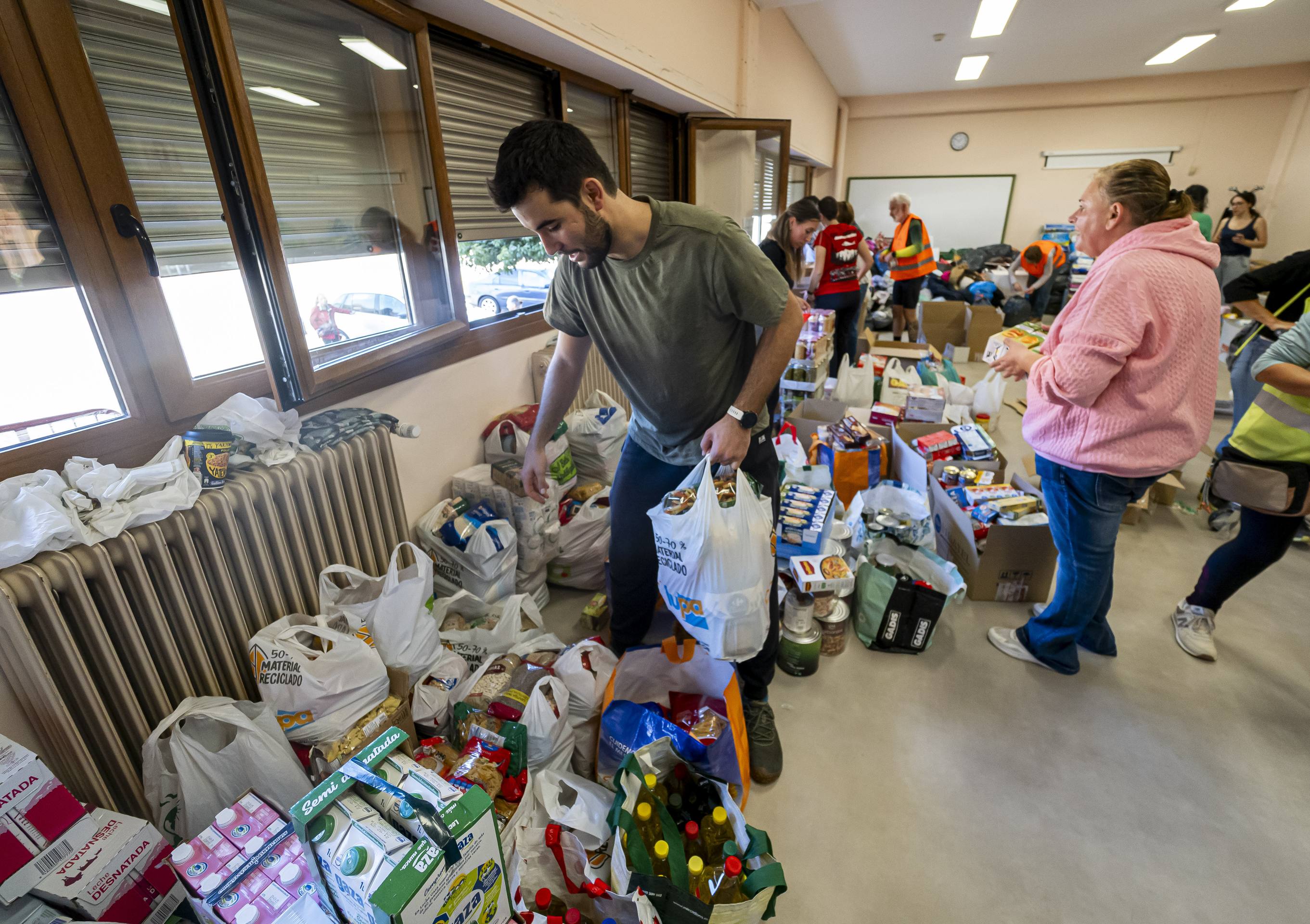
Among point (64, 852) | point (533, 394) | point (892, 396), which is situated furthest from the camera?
point (892, 396)

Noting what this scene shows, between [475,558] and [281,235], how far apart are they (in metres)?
1.09

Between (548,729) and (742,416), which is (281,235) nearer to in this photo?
(742,416)

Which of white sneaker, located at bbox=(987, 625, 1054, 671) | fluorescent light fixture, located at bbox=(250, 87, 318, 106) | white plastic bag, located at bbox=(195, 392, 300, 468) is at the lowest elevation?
white sneaker, located at bbox=(987, 625, 1054, 671)

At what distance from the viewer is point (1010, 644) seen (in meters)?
2.02

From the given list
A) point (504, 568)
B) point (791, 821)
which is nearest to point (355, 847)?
point (791, 821)

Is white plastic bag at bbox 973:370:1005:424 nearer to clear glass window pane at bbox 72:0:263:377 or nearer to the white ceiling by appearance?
the white ceiling

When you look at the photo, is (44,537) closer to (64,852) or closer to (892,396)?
(64,852)

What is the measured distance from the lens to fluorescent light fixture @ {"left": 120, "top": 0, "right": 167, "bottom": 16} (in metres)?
1.26

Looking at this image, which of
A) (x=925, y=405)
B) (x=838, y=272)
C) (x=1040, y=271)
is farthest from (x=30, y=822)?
(x=1040, y=271)

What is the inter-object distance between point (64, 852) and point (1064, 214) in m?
11.3

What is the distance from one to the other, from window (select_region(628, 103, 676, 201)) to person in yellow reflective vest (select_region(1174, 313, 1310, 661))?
2.99m

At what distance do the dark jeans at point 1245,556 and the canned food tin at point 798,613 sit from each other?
4.48 ft

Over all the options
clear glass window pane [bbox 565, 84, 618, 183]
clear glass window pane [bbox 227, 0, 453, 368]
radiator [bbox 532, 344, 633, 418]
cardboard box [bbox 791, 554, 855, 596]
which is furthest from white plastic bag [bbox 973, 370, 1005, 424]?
clear glass window pane [bbox 227, 0, 453, 368]

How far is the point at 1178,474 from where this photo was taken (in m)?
3.05
